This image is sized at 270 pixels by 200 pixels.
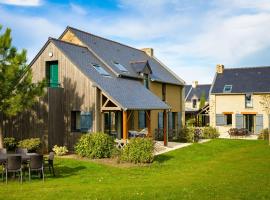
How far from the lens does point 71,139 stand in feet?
70.3

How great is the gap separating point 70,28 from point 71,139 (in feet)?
28.9

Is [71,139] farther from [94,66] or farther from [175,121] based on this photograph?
[175,121]

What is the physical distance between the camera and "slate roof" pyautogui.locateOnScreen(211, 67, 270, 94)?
39375mm

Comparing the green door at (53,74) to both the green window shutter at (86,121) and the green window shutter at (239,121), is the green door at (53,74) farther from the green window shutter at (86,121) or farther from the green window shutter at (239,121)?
the green window shutter at (239,121)

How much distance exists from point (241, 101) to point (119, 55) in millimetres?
17241

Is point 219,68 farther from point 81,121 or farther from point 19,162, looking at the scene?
point 19,162

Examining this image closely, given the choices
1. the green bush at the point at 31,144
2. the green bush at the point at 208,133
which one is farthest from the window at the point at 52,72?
the green bush at the point at 208,133

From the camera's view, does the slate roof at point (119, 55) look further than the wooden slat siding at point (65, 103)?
Yes

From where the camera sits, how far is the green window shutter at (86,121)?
69.4 ft

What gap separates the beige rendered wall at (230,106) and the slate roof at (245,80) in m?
0.69

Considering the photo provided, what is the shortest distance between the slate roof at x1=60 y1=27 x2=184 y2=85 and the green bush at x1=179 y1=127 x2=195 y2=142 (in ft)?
14.7

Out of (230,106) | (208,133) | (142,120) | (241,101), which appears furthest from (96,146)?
(241,101)

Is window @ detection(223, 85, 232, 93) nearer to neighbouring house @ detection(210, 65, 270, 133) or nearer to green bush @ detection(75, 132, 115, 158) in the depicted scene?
neighbouring house @ detection(210, 65, 270, 133)

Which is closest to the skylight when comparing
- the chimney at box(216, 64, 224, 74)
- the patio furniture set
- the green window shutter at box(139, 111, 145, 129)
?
the green window shutter at box(139, 111, 145, 129)
